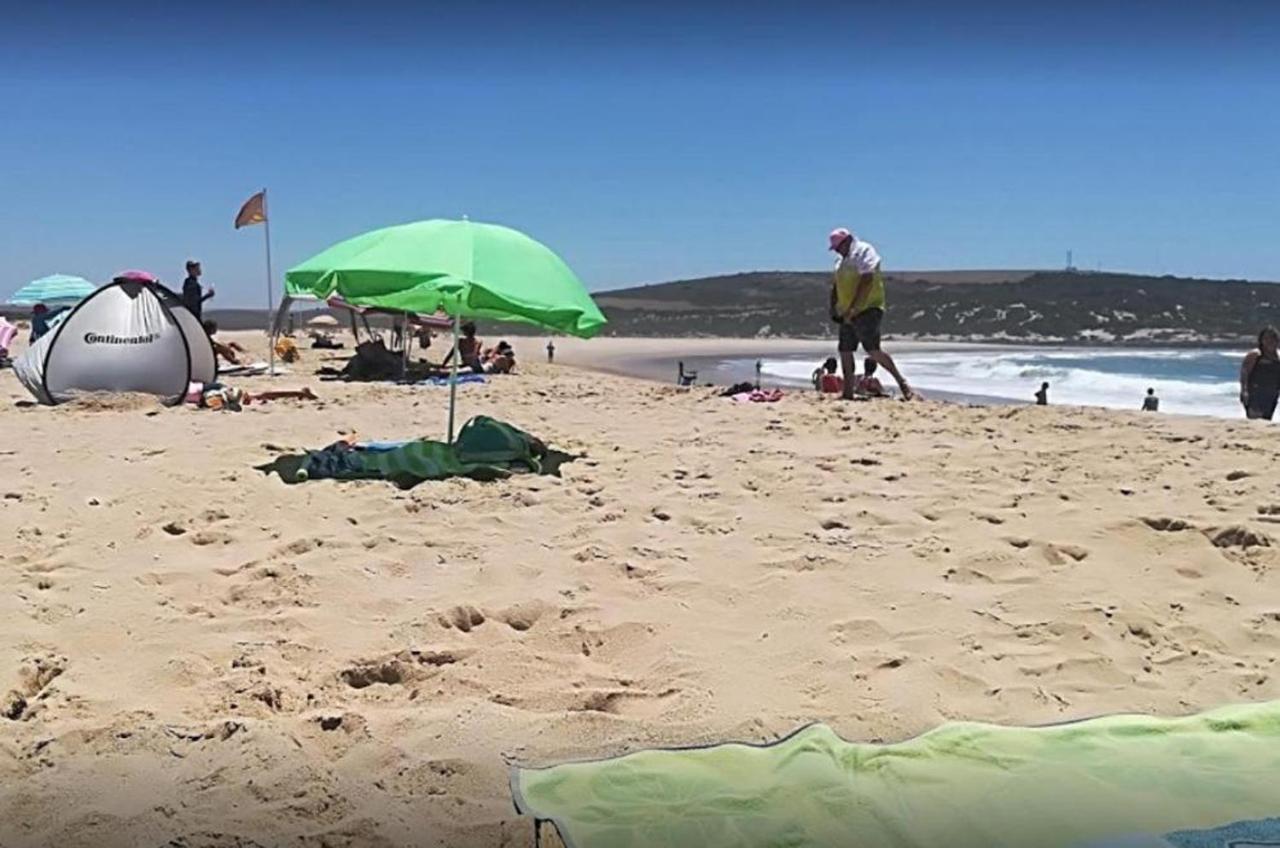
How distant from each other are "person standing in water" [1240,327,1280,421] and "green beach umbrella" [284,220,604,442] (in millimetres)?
6404

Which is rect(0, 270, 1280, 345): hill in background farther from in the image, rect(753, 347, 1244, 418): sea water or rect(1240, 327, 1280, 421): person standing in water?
rect(1240, 327, 1280, 421): person standing in water

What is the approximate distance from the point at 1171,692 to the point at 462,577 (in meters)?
2.54

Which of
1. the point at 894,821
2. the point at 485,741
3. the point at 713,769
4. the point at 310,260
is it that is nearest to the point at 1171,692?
the point at 894,821

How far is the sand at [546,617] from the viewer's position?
282cm

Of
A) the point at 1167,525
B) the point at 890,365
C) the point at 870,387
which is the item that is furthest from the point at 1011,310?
the point at 1167,525

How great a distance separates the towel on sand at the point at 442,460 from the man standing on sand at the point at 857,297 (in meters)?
3.99

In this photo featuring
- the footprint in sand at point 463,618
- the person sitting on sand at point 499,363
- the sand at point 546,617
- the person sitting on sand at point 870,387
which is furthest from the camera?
the person sitting on sand at point 499,363

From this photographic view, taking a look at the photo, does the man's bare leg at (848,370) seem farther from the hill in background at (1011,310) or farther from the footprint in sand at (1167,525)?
the hill in background at (1011,310)

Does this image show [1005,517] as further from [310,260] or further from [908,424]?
[310,260]

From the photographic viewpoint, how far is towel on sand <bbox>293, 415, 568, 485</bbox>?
621cm

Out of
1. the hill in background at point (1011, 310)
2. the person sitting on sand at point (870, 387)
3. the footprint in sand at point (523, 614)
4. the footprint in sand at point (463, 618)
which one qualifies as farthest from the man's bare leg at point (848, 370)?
the hill in background at point (1011, 310)

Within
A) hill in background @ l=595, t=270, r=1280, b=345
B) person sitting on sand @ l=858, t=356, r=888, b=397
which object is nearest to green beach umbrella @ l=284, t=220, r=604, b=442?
person sitting on sand @ l=858, t=356, r=888, b=397

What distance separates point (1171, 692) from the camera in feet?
10.9

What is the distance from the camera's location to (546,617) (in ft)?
13.0
